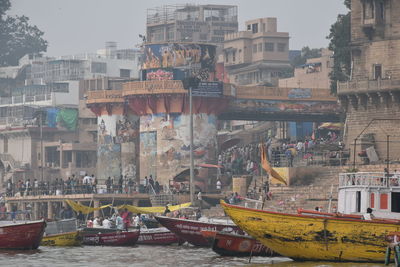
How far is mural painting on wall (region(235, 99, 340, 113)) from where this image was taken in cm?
8626

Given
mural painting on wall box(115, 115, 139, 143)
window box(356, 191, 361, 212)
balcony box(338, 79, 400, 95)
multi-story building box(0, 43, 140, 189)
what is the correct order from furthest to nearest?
multi-story building box(0, 43, 140, 189) < mural painting on wall box(115, 115, 139, 143) < balcony box(338, 79, 400, 95) < window box(356, 191, 361, 212)

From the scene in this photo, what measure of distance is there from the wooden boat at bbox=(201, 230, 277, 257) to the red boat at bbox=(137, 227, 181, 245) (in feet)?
30.2

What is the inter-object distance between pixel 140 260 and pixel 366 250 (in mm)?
10385

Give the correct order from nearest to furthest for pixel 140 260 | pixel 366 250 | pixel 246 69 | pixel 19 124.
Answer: pixel 366 250 → pixel 140 260 → pixel 19 124 → pixel 246 69

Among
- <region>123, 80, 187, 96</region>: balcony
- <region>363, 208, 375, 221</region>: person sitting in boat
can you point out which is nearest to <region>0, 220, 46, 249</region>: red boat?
<region>363, 208, 375, 221</region>: person sitting in boat

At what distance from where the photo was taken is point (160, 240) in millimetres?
58562

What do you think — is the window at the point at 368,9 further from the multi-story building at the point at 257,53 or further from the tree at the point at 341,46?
the multi-story building at the point at 257,53

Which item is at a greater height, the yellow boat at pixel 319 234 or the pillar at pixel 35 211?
the yellow boat at pixel 319 234

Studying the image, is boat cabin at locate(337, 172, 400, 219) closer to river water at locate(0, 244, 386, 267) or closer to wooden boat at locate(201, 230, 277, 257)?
river water at locate(0, 244, 386, 267)

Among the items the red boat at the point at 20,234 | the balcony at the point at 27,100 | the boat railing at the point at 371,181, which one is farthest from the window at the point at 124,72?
the boat railing at the point at 371,181

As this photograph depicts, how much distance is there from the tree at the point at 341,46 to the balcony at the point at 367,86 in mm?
11208

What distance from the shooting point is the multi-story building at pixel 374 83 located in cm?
7169

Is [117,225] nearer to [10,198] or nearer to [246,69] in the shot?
[10,198]

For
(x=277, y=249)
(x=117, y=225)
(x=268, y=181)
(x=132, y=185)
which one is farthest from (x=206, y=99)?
(x=277, y=249)
